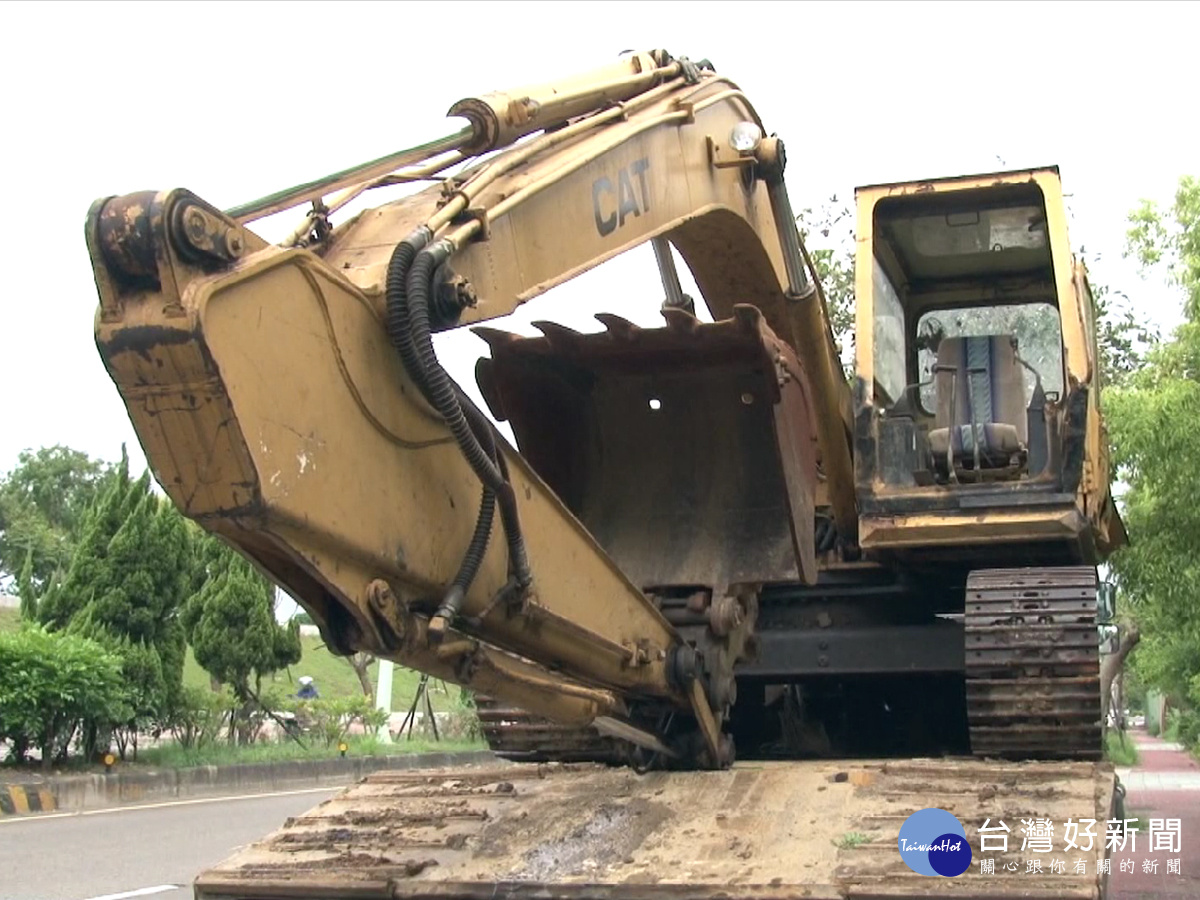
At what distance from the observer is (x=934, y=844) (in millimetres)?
4164

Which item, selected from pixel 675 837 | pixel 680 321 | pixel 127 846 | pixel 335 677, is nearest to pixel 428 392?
pixel 675 837

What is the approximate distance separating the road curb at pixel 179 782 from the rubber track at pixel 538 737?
29.4ft

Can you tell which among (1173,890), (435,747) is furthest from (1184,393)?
(435,747)

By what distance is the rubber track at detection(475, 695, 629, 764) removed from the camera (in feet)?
19.8

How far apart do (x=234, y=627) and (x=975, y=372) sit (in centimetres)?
1313

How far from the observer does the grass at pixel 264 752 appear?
672 inches

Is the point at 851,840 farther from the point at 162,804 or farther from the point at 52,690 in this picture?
the point at 52,690

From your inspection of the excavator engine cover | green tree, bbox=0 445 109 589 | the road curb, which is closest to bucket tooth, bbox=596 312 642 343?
the excavator engine cover

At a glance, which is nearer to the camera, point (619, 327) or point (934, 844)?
point (934, 844)

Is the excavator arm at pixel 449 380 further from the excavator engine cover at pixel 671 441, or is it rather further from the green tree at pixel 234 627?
the green tree at pixel 234 627

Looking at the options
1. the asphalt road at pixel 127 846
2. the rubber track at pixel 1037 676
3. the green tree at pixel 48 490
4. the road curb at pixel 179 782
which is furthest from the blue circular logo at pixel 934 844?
the green tree at pixel 48 490

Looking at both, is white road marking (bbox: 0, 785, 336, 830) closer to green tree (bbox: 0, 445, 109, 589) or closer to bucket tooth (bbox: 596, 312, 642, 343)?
bucket tooth (bbox: 596, 312, 642, 343)

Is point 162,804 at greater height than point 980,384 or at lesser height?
lesser

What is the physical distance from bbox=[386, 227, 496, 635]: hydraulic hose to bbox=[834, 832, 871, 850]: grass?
137cm
